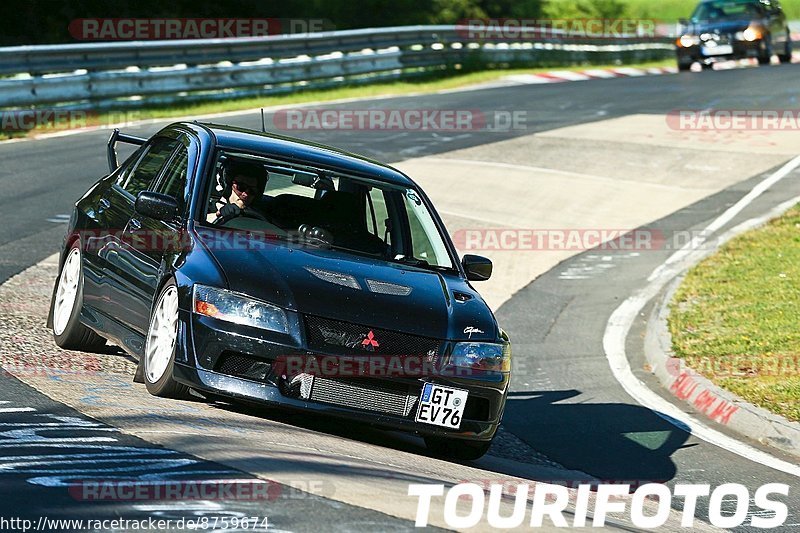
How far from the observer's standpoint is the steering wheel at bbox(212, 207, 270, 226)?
7809mm

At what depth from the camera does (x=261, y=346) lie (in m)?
6.79

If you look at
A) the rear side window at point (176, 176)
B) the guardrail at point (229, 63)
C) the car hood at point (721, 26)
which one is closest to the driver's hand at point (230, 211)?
the rear side window at point (176, 176)

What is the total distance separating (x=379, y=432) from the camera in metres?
8.06

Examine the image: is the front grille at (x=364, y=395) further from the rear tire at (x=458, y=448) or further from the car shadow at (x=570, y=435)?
the rear tire at (x=458, y=448)

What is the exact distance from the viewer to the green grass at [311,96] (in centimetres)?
2205

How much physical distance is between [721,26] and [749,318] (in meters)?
23.4

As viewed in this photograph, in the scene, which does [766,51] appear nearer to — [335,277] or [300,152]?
[300,152]

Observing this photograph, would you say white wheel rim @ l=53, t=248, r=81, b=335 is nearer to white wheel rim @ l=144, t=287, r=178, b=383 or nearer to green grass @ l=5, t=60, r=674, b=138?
white wheel rim @ l=144, t=287, r=178, b=383

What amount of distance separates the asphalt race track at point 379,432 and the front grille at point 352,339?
478 mm

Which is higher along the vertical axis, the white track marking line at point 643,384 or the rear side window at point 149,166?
the rear side window at point 149,166

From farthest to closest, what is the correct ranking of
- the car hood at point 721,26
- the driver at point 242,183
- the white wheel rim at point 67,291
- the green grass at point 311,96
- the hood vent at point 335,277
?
the car hood at point 721,26
the green grass at point 311,96
the white wheel rim at point 67,291
the driver at point 242,183
the hood vent at point 335,277

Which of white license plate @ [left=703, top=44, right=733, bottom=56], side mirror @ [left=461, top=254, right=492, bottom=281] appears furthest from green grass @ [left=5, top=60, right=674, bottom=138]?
side mirror @ [left=461, top=254, right=492, bottom=281]

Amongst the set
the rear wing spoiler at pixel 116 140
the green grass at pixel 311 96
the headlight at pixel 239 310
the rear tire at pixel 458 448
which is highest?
the rear wing spoiler at pixel 116 140

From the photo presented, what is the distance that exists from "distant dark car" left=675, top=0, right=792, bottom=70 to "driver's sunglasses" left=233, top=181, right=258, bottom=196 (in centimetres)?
2755
